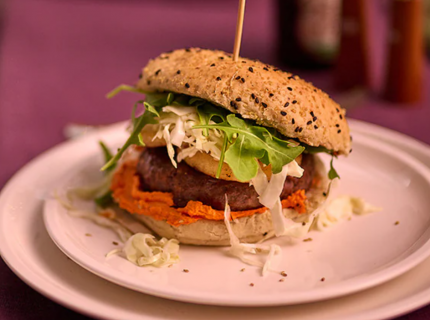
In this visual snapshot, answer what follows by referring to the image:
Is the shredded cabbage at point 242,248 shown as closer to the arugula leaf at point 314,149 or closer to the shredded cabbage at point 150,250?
the shredded cabbage at point 150,250

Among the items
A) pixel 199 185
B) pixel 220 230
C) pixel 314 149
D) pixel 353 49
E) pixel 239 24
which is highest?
pixel 239 24

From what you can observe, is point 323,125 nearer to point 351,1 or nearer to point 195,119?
point 195,119

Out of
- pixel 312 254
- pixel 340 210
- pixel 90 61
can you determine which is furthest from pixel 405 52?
pixel 90 61

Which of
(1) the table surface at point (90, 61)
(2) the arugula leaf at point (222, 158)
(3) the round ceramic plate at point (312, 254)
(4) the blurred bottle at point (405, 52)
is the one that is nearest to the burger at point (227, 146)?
(2) the arugula leaf at point (222, 158)

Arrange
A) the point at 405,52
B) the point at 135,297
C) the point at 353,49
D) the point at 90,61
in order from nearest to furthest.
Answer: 1. the point at 135,297
2. the point at 405,52
3. the point at 353,49
4. the point at 90,61

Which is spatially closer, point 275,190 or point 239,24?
point 275,190

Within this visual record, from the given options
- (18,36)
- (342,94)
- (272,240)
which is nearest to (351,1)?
(342,94)

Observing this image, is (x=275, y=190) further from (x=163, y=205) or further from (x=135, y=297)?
(x=135, y=297)
